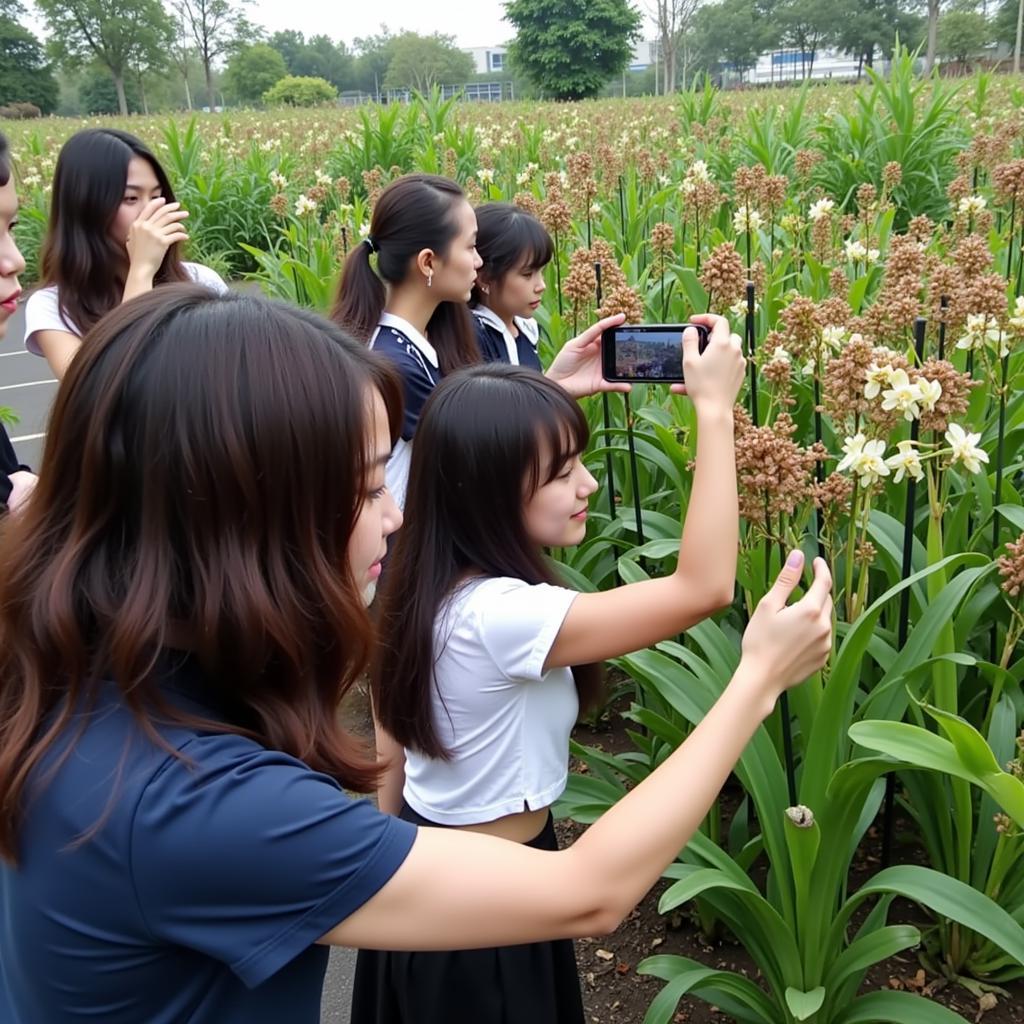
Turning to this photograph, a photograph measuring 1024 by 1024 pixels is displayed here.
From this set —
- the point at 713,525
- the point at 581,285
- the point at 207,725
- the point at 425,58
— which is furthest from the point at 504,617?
the point at 425,58

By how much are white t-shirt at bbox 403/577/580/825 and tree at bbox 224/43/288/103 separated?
228 ft

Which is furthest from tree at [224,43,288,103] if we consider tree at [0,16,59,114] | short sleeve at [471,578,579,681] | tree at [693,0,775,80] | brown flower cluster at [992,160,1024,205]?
short sleeve at [471,578,579,681]

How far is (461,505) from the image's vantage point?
1562 mm

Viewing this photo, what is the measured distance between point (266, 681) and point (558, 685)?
69 cm

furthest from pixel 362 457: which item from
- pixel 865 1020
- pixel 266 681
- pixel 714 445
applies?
pixel 865 1020

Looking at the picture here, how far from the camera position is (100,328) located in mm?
954

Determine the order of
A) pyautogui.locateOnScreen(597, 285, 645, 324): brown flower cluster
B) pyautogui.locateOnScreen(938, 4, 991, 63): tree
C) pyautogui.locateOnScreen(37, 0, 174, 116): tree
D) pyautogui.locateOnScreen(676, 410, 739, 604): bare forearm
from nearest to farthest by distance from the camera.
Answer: pyautogui.locateOnScreen(676, 410, 739, 604): bare forearm, pyautogui.locateOnScreen(597, 285, 645, 324): brown flower cluster, pyautogui.locateOnScreen(37, 0, 174, 116): tree, pyautogui.locateOnScreen(938, 4, 991, 63): tree

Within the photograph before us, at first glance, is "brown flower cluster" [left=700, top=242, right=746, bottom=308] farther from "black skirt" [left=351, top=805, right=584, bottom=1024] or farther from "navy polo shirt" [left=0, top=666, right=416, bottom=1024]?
"navy polo shirt" [left=0, top=666, right=416, bottom=1024]

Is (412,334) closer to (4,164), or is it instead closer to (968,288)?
(4,164)

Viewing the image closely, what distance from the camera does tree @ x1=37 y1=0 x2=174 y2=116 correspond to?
53.0 m

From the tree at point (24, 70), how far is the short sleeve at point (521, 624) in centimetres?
5780

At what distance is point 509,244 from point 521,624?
212cm

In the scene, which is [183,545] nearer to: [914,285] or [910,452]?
[910,452]

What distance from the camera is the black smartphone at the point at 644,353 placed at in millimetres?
1813
